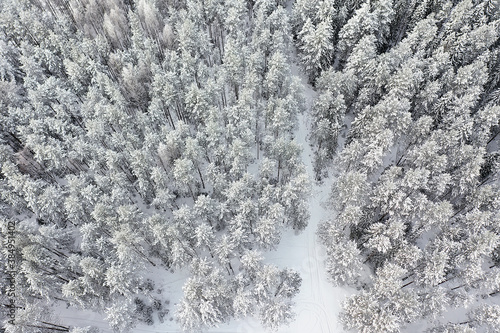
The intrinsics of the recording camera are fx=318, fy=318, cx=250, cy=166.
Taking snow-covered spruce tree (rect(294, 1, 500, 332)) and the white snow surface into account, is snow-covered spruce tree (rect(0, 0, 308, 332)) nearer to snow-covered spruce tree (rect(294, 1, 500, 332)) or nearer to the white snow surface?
the white snow surface

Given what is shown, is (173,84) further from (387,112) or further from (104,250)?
(387,112)

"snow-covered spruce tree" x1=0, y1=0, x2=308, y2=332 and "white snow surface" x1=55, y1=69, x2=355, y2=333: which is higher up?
"snow-covered spruce tree" x1=0, y1=0, x2=308, y2=332

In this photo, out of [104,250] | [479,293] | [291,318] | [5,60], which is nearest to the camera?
[104,250]

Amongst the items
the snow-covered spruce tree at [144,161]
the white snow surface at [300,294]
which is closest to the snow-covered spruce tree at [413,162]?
the white snow surface at [300,294]

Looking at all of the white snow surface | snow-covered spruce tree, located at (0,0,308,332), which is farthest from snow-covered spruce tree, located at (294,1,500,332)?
snow-covered spruce tree, located at (0,0,308,332)

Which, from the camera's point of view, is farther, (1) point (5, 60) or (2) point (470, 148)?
(1) point (5, 60)

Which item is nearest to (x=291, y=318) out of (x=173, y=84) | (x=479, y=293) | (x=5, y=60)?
(x=479, y=293)
